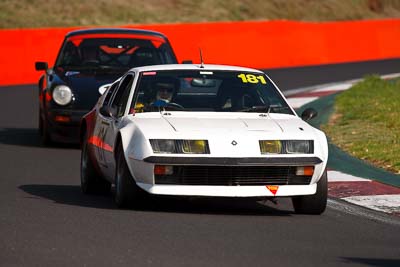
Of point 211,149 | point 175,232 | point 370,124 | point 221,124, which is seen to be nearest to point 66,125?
point 370,124

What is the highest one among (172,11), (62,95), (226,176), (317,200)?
(226,176)

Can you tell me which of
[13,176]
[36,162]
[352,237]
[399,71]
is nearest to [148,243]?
[352,237]

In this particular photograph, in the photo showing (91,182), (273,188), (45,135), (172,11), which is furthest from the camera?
(172,11)

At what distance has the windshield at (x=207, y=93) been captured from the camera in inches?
436

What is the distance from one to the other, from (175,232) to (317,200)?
1522mm

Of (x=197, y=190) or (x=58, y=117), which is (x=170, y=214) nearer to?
(x=197, y=190)

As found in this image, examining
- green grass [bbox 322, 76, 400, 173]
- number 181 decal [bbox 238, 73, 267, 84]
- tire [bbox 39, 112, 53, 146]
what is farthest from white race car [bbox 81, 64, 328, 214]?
tire [bbox 39, 112, 53, 146]

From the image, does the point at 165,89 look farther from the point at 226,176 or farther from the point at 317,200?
the point at 317,200

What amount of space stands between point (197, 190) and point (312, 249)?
1.59m

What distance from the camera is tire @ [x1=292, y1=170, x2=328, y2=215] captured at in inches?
408

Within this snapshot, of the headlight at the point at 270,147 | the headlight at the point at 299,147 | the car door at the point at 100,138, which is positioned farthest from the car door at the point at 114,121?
the headlight at the point at 299,147

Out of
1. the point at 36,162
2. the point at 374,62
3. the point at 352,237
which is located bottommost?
the point at 374,62

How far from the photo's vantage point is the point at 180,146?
33.0 feet

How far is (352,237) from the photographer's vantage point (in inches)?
364
